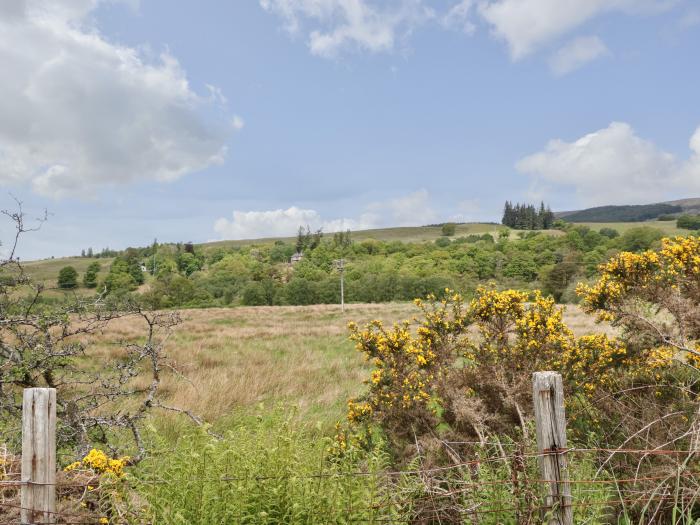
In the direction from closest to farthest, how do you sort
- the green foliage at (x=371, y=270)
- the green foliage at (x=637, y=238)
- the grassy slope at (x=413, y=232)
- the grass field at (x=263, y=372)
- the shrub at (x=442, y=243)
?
the grass field at (x=263, y=372) → the green foliage at (x=371, y=270) → the green foliage at (x=637, y=238) → the shrub at (x=442, y=243) → the grassy slope at (x=413, y=232)

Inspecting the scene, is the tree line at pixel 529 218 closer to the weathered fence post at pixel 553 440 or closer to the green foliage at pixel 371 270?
the green foliage at pixel 371 270

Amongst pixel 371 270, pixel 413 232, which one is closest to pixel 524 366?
pixel 371 270

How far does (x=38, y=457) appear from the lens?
2498mm

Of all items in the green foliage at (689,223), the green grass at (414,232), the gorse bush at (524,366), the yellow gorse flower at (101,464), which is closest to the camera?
the yellow gorse flower at (101,464)

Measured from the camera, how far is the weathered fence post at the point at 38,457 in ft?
8.04

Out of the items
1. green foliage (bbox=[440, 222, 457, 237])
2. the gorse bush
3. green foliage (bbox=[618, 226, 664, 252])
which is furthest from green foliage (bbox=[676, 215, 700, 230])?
the gorse bush

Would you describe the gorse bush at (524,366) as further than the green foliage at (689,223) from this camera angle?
No

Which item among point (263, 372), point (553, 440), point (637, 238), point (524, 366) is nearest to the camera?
point (553, 440)

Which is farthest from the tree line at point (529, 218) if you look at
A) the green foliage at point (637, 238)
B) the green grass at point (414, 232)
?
the green foliage at point (637, 238)

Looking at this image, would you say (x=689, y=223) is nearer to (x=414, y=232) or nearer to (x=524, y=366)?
(x=414, y=232)

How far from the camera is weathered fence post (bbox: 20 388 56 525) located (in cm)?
245

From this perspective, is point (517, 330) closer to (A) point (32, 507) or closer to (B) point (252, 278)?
(A) point (32, 507)

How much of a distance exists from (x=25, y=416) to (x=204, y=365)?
1019cm

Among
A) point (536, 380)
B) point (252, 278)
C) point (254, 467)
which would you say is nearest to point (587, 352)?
point (536, 380)
